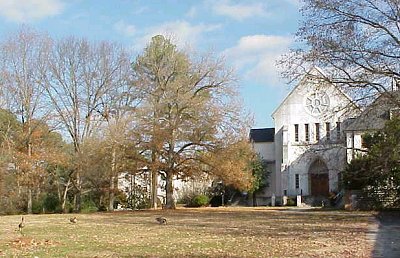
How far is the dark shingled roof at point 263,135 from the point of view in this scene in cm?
6141

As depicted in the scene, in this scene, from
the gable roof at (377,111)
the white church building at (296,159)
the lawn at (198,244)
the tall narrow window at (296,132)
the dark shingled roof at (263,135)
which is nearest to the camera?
the lawn at (198,244)

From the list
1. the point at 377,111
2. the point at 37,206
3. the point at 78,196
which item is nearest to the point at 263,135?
the point at 78,196

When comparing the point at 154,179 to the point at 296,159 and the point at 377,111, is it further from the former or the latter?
the point at 377,111

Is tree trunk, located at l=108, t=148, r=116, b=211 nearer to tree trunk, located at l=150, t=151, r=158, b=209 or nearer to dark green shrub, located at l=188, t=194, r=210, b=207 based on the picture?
tree trunk, located at l=150, t=151, r=158, b=209

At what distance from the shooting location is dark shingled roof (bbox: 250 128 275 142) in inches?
2418

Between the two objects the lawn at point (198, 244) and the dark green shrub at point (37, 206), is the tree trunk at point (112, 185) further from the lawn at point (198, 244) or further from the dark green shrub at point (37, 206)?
the lawn at point (198, 244)

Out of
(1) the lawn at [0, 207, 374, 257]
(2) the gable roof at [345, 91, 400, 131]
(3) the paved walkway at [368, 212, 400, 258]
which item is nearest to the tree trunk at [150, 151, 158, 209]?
(2) the gable roof at [345, 91, 400, 131]

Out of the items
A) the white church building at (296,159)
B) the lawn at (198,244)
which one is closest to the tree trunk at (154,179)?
the white church building at (296,159)

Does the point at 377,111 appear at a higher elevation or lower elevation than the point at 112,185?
higher

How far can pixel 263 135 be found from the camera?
6247 centimetres

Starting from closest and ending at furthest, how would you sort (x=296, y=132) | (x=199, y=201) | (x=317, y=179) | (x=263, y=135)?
(x=199, y=201) < (x=317, y=179) < (x=296, y=132) < (x=263, y=135)

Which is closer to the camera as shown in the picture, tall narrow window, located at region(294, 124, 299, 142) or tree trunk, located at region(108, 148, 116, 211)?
tree trunk, located at region(108, 148, 116, 211)

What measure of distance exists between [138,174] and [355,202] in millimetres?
15614

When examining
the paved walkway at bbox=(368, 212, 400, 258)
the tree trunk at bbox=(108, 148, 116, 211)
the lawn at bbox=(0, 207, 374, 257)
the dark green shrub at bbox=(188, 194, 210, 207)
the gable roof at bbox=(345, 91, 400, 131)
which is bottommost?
the paved walkway at bbox=(368, 212, 400, 258)
